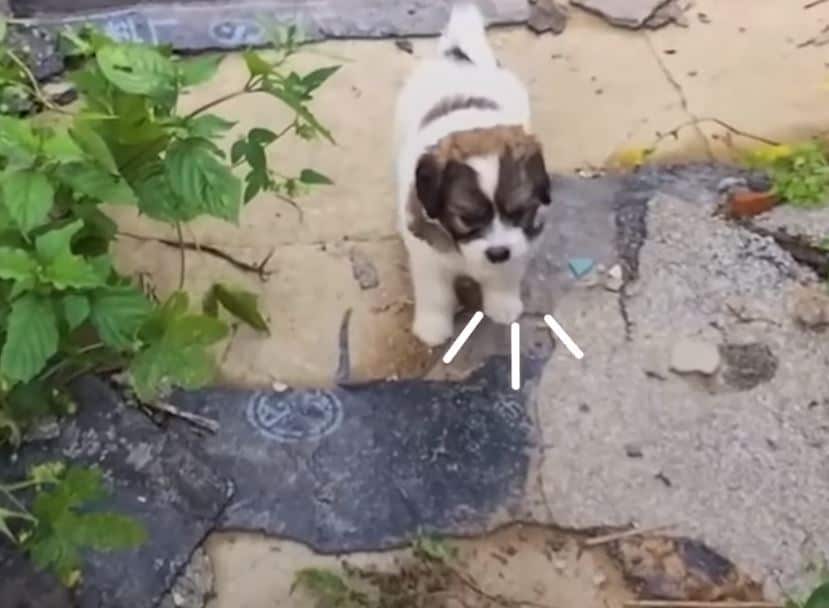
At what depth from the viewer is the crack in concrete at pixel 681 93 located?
11.9 feet

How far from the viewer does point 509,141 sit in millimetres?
2863

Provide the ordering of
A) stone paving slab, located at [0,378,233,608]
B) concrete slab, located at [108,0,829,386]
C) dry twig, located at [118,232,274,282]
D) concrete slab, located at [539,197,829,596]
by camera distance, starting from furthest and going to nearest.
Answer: dry twig, located at [118,232,274,282], concrete slab, located at [108,0,829,386], concrete slab, located at [539,197,829,596], stone paving slab, located at [0,378,233,608]

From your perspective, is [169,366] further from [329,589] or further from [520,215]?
[520,215]

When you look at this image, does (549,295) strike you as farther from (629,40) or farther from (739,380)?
(629,40)

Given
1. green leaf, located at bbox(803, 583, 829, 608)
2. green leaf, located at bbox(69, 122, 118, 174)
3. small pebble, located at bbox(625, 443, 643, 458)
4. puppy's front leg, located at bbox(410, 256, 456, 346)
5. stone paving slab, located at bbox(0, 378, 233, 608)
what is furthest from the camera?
puppy's front leg, located at bbox(410, 256, 456, 346)

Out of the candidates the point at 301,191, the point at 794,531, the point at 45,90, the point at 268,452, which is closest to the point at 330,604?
the point at 268,452

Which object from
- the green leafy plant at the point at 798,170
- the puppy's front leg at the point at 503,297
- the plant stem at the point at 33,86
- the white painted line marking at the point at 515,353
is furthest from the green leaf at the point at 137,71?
the green leafy plant at the point at 798,170

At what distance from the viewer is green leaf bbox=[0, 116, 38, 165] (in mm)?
2511

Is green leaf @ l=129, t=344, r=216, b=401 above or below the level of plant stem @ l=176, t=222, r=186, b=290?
above

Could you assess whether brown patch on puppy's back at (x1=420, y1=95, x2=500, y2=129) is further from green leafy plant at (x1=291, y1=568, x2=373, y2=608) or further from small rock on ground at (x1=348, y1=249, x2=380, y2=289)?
green leafy plant at (x1=291, y1=568, x2=373, y2=608)

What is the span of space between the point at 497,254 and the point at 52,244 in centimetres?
78

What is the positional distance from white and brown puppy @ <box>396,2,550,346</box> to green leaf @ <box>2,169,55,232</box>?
0.69m

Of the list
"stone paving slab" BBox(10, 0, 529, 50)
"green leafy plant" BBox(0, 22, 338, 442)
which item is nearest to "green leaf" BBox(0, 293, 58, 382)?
"green leafy plant" BBox(0, 22, 338, 442)

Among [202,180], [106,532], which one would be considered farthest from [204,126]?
[106,532]
